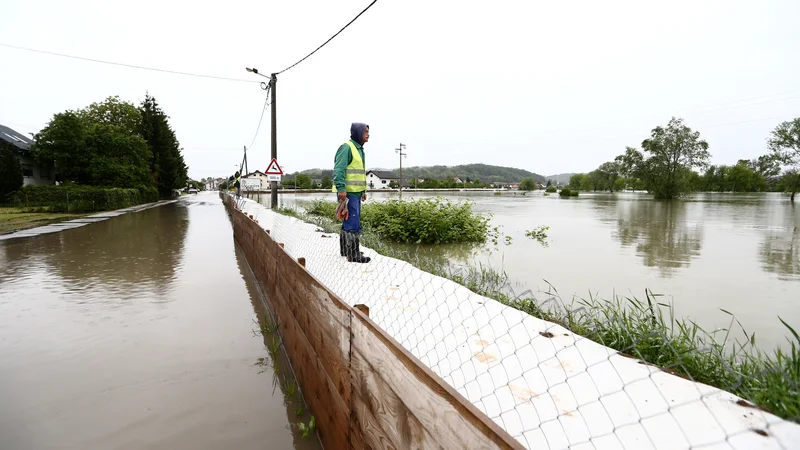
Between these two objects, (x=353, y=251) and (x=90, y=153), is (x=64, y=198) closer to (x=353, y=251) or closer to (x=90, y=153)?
(x=90, y=153)

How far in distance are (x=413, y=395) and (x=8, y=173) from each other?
118 feet

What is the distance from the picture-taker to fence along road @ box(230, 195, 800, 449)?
1.48 metres

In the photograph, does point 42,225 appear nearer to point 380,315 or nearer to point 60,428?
point 60,428

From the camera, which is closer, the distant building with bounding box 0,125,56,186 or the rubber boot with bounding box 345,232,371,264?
the rubber boot with bounding box 345,232,371,264

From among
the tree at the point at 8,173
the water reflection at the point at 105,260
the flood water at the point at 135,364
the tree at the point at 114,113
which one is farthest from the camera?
the tree at the point at 114,113

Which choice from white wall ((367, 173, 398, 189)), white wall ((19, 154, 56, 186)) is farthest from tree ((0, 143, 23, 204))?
white wall ((367, 173, 398, 189))

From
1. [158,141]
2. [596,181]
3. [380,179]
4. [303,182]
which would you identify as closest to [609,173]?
[596,181]

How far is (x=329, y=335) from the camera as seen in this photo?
7.95 feet

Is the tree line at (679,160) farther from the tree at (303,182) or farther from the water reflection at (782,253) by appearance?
the tree at (303,182)

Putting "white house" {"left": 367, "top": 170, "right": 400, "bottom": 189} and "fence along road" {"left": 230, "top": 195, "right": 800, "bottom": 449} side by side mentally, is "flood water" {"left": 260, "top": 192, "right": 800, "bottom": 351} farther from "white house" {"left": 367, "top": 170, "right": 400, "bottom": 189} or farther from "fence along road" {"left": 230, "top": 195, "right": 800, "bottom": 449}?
"white house" {"left": 367, "top": 170, "right": 400, "bottom": 189}

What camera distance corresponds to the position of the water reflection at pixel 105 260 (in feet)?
21.4

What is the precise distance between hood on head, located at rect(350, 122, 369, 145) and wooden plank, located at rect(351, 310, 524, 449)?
3183 millimetres

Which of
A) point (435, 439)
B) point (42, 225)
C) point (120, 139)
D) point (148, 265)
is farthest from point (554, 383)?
point (120, 139)

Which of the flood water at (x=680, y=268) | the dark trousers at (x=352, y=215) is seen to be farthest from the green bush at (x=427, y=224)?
the dark trousers at (x=352, y=215)
